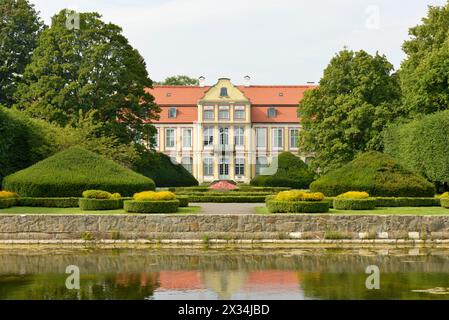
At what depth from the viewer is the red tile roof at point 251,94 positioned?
68.7 m

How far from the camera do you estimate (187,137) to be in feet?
226

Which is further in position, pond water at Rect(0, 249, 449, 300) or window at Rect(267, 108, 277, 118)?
window at Rect(267, 108, 277, 118)

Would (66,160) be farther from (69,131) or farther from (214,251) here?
(214,251)

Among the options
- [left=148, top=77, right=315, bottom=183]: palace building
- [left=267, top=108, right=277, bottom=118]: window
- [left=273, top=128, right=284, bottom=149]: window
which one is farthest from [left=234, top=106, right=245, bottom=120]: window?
[left=273, top=128, right=284, bottom=149]: window

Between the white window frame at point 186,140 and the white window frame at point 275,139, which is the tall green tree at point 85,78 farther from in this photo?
the white window frame at point 275,139

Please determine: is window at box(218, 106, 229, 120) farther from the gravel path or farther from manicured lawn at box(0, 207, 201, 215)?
manicured lawn at box(0, 207, 201, 215)

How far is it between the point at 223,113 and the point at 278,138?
19.5 ft

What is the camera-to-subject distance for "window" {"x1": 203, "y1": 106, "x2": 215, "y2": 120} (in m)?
67.8

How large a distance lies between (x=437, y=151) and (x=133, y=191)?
16.3 meters

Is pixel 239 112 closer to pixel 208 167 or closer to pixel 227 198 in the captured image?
pixel 208 167

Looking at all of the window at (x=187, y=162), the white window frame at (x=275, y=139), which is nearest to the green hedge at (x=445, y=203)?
the white window frame at (x=275, y=139)

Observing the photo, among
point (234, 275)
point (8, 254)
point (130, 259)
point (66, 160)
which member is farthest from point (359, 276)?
point (66, 160)

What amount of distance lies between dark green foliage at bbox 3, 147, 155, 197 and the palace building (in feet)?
125

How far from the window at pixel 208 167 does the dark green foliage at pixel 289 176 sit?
18.3m
